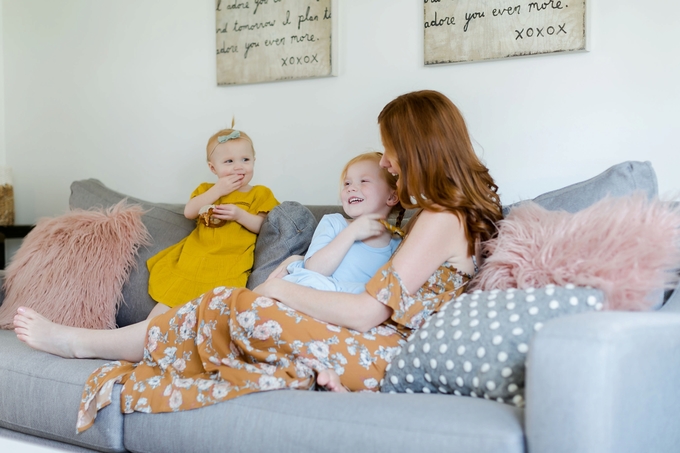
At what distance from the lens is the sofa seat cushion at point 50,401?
1.55m

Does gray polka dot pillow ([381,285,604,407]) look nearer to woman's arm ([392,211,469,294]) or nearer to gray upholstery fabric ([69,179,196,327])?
woman's arm ([392,211,469,294])

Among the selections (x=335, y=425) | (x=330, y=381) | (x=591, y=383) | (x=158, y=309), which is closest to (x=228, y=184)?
(x=158, y=309)

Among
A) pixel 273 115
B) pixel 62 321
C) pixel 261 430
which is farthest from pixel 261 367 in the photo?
pixel 273 115

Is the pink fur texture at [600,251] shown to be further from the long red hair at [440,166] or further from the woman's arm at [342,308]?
the woman's arm at [342,308]

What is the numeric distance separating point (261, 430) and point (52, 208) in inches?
92.3

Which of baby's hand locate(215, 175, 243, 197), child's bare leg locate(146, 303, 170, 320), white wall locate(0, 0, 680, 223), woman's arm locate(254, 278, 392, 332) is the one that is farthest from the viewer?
baby's hand locate(215, 175, 243, 197)

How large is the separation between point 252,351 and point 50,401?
1.69 feet

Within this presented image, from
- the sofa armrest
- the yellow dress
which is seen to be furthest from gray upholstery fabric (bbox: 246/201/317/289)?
the sofa armrest

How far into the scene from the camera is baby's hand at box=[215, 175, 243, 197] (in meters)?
2.36

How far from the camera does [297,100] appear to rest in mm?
2654

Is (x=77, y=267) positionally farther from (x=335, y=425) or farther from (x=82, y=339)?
(x=335, y=425)

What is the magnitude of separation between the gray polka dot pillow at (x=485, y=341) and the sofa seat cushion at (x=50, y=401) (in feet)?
2.13

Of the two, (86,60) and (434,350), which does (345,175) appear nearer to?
(434,350)

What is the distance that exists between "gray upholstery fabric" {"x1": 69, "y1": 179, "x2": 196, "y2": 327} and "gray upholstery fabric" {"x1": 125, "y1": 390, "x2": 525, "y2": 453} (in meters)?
0.75
